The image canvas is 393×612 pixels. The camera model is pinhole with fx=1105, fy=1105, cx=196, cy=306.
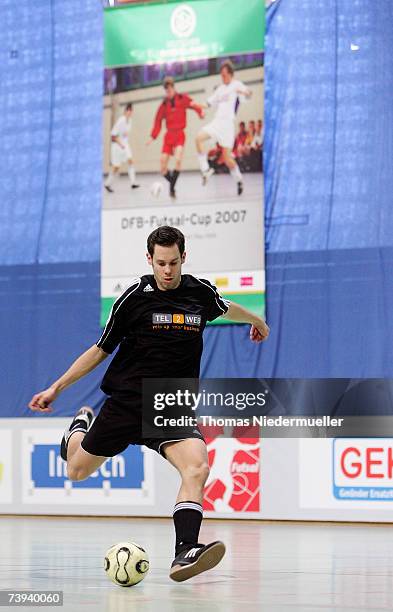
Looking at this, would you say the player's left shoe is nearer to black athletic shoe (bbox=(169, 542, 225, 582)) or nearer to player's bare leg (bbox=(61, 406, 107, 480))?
player's bare leg (bbox=(61, 406, 107, 480))

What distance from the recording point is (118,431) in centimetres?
625

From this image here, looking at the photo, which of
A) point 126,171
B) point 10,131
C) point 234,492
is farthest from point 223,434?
point 10,131

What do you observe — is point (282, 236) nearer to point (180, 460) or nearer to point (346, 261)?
point (346, 261)

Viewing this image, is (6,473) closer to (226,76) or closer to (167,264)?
(226,76)

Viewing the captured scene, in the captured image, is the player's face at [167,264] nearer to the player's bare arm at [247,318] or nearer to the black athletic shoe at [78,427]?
the player's bare arm at [247,318]

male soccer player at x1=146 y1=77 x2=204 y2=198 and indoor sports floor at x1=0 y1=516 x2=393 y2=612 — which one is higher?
male soccer player at x1=146 y1=77 x2=204 y2=198

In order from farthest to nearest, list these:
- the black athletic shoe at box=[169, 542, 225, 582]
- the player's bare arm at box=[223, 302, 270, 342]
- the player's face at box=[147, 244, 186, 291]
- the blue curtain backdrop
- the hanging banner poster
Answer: the hanging banner poster < the blue curtain backdrop < the player's bare arm at box=[223, 302, 270, 342] < the player's face at box=[147, 244, 186, 291] < the black athletic shoe at box=[169, 542, 225, 582]

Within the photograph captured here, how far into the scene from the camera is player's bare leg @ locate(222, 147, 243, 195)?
40.7 ft

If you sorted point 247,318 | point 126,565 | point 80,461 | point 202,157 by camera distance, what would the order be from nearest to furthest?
point 126,565 → point 80,461 → point 247,318 → point 202,157

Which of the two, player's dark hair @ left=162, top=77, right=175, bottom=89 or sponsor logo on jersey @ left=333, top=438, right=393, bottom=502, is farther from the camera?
player's dark hair @ left=162, top=77, right=175, bottom=89

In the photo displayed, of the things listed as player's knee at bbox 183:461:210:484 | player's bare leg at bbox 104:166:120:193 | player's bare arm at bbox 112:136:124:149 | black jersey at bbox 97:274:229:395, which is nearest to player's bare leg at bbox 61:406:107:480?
Answer: black jersey at bbox 97:274:229:395

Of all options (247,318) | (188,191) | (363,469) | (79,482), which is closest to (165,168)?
(188,191)

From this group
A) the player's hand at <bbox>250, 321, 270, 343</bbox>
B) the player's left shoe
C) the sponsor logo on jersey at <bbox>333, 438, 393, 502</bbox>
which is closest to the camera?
the player's hand at <bbox>250, 321, 270, 343</bbox>

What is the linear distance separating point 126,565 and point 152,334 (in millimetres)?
1285
